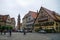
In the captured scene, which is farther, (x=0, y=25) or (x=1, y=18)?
(x=1, y=18)

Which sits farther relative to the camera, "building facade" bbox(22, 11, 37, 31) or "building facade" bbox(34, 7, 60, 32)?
"building facade" bbox(22, 11, 37, 31)

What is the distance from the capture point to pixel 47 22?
46.8 metres

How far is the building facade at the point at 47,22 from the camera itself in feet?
147

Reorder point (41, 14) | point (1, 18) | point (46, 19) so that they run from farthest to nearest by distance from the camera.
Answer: point (1, 18) → point (41, 14) → point (46, 19)

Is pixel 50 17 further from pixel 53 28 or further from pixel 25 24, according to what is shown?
pixel 25 24

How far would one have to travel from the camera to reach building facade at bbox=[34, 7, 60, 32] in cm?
4485

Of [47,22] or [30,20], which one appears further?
[30,20]

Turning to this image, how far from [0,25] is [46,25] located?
24.2 metres

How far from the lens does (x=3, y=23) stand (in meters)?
63.9

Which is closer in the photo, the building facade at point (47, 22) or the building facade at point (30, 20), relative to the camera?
the building facade at point (47, 22)

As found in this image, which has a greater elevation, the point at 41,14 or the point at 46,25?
the point at 41,14

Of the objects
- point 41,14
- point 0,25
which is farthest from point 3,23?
point 41,14

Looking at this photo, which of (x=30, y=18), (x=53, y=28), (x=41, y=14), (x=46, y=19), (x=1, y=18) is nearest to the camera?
(x=53, y=28)

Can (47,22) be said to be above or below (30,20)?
below
